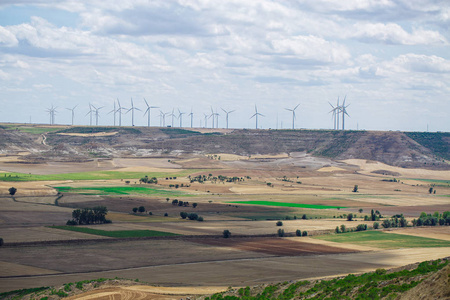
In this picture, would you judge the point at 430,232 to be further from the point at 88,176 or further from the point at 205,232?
the point at 88,176

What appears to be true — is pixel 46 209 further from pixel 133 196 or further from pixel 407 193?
pixel 407 193

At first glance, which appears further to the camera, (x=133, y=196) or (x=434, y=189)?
(x=434, y=189)

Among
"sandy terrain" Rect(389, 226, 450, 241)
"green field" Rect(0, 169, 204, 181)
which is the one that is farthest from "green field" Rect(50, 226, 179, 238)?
"green field" Rect(0, 169, 204, 181)

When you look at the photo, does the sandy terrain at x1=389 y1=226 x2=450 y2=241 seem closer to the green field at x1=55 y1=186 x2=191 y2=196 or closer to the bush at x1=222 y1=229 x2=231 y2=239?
the bush at x1=222 y1=229 x2=231 y2=239

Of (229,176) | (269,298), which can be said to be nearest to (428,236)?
(269,298)

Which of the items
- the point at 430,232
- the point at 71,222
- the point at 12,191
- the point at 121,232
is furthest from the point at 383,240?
the point at 12,191
